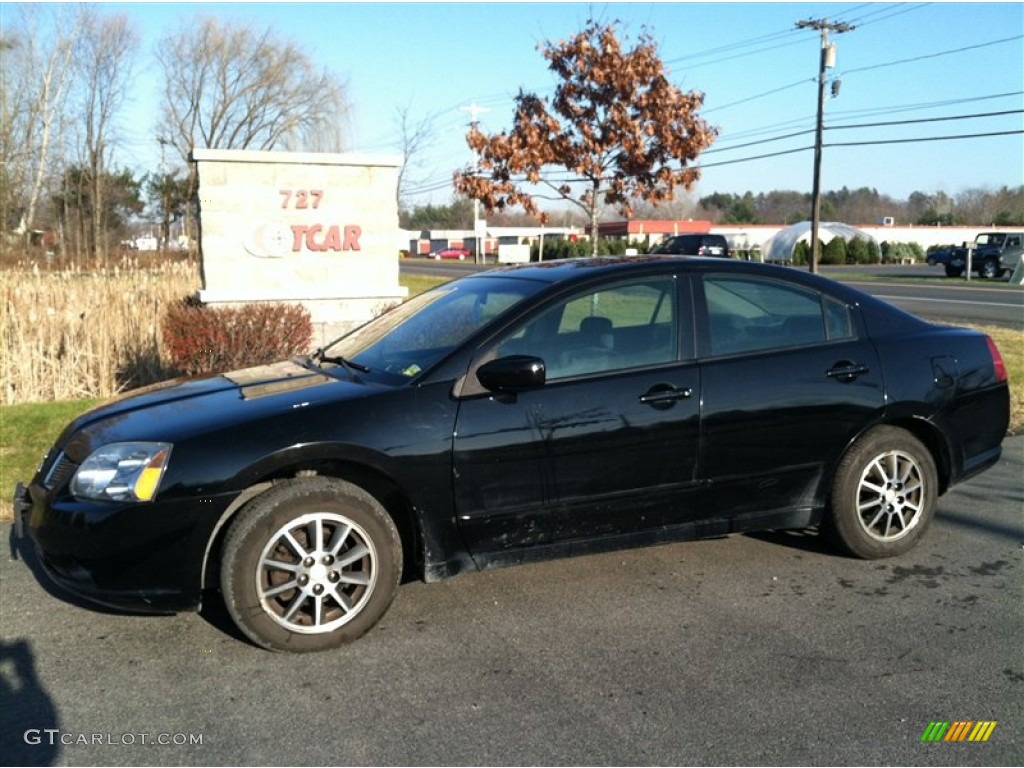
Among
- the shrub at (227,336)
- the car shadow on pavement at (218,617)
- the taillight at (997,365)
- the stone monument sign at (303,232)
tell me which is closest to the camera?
the car shadow on pavement at (218,617)

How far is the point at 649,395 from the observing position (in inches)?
169

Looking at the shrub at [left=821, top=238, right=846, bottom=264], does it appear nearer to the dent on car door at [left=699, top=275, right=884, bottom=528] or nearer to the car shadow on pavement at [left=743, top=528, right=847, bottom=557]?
the car shadow on pavement at [left=743, top=528, right=847, bottom=557]

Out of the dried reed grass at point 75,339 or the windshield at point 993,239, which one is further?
the windshield at point 993,239

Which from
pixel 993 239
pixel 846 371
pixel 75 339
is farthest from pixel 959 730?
pixel 993 239

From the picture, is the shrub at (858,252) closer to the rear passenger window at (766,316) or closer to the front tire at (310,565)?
the rear passenger window at (766,316)

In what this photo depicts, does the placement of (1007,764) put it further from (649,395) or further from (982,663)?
(649,395)

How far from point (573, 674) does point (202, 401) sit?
2.05 metres

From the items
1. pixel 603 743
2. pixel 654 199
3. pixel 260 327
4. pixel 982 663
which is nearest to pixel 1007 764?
pixel 982 663

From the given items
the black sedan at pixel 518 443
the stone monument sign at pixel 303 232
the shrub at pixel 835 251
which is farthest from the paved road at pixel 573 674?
the shrub at pixel 835 251

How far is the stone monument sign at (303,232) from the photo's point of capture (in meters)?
10.1

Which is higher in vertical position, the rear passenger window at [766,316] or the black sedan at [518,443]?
the rear passenger window at [766,316]

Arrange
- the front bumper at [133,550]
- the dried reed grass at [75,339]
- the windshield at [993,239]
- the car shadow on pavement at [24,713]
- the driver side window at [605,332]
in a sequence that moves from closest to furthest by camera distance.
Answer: the car shadow on pavement at [24,713] → the front bumper at [133,550] → the driver side window at [605,332] → the dried reed grass at [75,339] → the windshield at [993,239]

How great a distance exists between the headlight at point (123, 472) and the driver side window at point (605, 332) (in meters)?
1.54

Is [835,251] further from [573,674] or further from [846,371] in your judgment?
[573,674]
